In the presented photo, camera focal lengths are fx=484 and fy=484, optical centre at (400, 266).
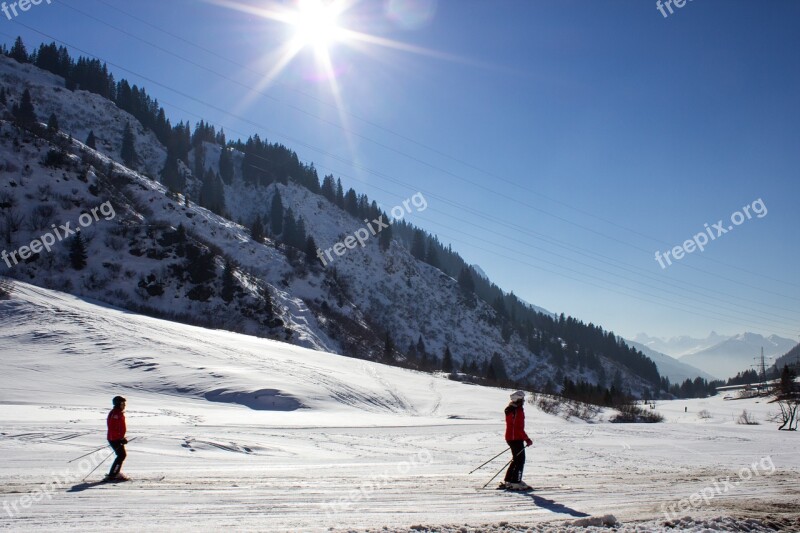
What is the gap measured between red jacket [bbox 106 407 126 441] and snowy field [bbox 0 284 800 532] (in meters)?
0.76

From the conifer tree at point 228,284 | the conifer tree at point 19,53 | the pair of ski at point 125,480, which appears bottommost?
the pair of ski at point 125,480

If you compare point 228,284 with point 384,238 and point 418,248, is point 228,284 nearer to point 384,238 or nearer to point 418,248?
point 384,238

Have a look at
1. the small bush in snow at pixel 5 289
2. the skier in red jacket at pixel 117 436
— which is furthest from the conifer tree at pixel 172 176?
the skier in red jacket at pixel 117 436

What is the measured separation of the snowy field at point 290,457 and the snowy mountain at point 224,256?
26.9 metres

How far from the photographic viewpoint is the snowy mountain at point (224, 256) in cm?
5634

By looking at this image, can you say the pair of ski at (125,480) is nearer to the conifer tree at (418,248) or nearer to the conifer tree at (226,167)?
the conifer tree at (226,167)

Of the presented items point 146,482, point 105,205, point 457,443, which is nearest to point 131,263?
point 105,205

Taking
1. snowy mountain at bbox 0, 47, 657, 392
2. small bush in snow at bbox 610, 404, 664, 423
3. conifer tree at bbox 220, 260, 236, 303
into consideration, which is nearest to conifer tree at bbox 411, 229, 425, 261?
snowy mountain at bbox 0, 47, 657, 392

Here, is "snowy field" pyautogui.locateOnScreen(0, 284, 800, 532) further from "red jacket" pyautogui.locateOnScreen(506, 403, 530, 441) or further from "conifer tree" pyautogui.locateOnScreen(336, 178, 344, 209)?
"conifer tree" pyautogui.locateOnScreen(336, 178, 344, 209)

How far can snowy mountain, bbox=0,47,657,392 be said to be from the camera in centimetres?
5634

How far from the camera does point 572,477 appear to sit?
10961mm

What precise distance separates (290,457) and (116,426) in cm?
468

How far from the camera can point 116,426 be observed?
9250 mm

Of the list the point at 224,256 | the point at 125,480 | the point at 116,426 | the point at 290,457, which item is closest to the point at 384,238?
the point at 224,256
